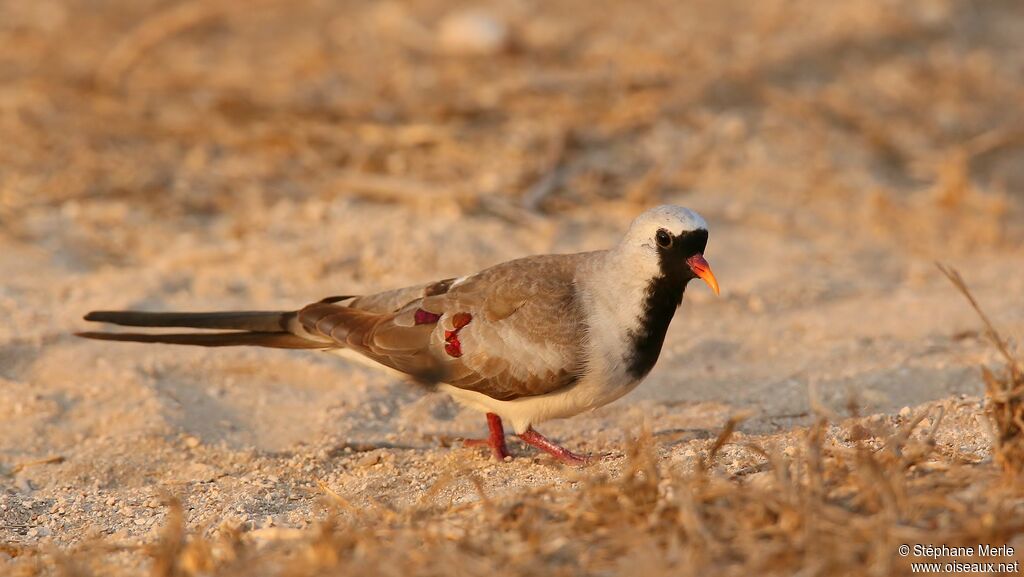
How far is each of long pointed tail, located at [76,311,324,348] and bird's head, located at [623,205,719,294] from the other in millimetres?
1410

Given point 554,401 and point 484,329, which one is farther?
point 484,329

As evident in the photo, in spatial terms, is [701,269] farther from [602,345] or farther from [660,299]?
[602,345]

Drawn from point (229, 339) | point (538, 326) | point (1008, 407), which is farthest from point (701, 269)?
point (229, 339)

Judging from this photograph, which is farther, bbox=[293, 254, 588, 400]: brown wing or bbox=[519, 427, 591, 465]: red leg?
bbox=[519, 427, 591, 465]: red leg

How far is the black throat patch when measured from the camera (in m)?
4.50

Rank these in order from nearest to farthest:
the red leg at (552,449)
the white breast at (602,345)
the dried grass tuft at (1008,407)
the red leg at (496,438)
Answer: the dried grass tuft at (1008,407)
the white breast at (602,345)
the red leg at (552,449)
the red leg at (496,438)

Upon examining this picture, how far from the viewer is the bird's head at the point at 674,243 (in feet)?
14.8

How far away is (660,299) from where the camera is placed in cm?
455

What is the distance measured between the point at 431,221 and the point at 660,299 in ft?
9.37

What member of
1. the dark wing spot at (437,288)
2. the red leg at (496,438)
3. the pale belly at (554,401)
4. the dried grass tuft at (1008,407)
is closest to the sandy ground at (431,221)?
the red leg at (496,438)

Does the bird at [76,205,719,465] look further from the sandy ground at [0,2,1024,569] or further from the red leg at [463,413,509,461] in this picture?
the sandy ground at [0,2,1024,569]

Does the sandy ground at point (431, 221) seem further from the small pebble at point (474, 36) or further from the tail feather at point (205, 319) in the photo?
the tail feather at point (205, 319)

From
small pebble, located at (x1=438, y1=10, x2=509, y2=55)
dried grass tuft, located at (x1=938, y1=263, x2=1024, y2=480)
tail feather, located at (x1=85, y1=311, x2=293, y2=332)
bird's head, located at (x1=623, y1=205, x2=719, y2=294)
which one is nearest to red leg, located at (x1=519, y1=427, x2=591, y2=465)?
bird's head, located at (x1=623, y1=205, x2=719, y2=294)

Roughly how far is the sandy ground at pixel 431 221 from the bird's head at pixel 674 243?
0.56 metres
